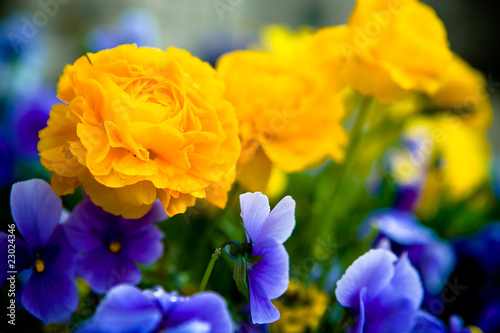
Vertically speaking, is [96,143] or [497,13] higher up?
[96,143]

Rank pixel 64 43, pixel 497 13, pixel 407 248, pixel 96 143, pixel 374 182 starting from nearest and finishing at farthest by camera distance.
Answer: pixel 96 143
pixel 407 248
pixel 374 182
pixel 64 43
pixel 497 13

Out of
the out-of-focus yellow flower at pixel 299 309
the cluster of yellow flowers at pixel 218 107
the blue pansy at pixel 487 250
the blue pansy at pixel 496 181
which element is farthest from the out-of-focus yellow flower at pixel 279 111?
the blue pansy at pixel 496 181

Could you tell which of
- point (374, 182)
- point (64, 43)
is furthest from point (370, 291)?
point (64, 43)

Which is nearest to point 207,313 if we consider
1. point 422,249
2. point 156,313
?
point 156,313

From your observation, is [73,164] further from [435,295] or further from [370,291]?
[435,295]

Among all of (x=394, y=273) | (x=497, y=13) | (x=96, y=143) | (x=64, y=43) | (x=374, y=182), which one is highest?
(x=96, y=143)

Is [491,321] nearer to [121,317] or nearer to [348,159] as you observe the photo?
[348,159]

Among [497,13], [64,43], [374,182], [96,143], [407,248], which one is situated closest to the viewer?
[96,143]
